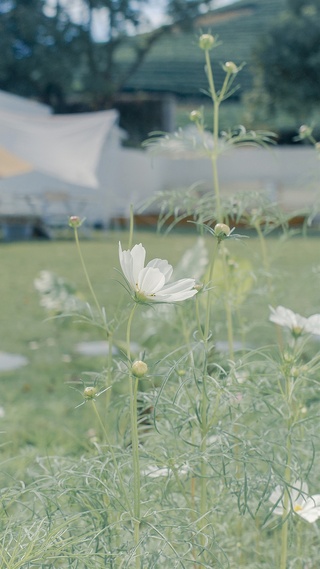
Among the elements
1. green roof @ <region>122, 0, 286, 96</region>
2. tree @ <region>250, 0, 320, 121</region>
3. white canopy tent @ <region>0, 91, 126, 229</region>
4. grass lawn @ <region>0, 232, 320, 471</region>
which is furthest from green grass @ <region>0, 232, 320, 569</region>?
green roof @ <region>122, 0, 286, 96</region>

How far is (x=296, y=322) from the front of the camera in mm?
1173

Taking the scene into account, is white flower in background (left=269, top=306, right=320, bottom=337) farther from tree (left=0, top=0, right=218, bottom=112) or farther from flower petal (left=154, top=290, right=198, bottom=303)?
tree (left=0, top=0, right=218, bottom=112)

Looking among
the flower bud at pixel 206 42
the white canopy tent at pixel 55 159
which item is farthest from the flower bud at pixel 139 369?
the white canopy tent at pixel 55 159

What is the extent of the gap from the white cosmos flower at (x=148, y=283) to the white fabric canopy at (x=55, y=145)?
8.63 m

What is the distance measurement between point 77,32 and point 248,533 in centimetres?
1848

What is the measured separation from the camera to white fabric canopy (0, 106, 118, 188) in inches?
397

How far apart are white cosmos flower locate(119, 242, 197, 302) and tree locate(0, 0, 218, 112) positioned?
18112mm

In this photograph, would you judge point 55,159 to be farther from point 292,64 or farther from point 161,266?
point 161,266

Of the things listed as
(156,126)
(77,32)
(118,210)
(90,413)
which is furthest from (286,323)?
(156,126)

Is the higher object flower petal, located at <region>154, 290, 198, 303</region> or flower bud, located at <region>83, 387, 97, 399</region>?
flower petal, located at <region>154, 290, 198, 303</region>

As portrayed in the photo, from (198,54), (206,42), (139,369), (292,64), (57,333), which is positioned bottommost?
(198,54)

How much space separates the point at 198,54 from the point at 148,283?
80.1ft

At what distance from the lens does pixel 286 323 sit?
1.15 meters

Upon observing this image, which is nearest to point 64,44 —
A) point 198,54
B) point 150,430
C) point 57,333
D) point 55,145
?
point 198,54
